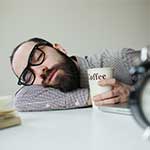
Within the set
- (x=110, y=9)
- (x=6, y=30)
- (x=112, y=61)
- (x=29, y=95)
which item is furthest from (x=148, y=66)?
(x=110, y=9)

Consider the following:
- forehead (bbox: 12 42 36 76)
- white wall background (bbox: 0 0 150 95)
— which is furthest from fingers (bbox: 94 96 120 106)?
white wall background (bbox: 0 0 150 95)

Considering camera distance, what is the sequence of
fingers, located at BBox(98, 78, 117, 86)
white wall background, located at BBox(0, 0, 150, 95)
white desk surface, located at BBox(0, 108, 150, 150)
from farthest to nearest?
white wall background, located at BBox(0, 0, 150, 95) < fingers, located at BBox(98, 78, 117, 86) < white desk surface, located at BBox(0, 108, 150, 150)

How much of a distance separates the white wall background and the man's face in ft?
3.66

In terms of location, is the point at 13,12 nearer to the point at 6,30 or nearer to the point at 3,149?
the point at 6,30

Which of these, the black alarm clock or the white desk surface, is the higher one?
the black alarm clock

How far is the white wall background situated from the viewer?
207 centimetres

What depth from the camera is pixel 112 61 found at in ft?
3.67

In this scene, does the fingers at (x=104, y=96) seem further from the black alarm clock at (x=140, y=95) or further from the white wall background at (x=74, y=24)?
the white wall background at (x=74, y=24)

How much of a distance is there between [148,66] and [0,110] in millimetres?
444

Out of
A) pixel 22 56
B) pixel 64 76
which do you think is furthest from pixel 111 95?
pixel 22 56

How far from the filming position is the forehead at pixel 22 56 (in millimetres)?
958

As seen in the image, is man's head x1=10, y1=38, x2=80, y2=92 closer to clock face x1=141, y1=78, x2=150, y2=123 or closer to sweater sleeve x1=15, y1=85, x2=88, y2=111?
sweater sleeve x1=15, y1=85, x2=88, y2=111

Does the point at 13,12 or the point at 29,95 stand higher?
the point at 13,12

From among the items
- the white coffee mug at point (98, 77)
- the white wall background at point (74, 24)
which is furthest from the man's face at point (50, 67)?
the white wall background at point (74, 24)
